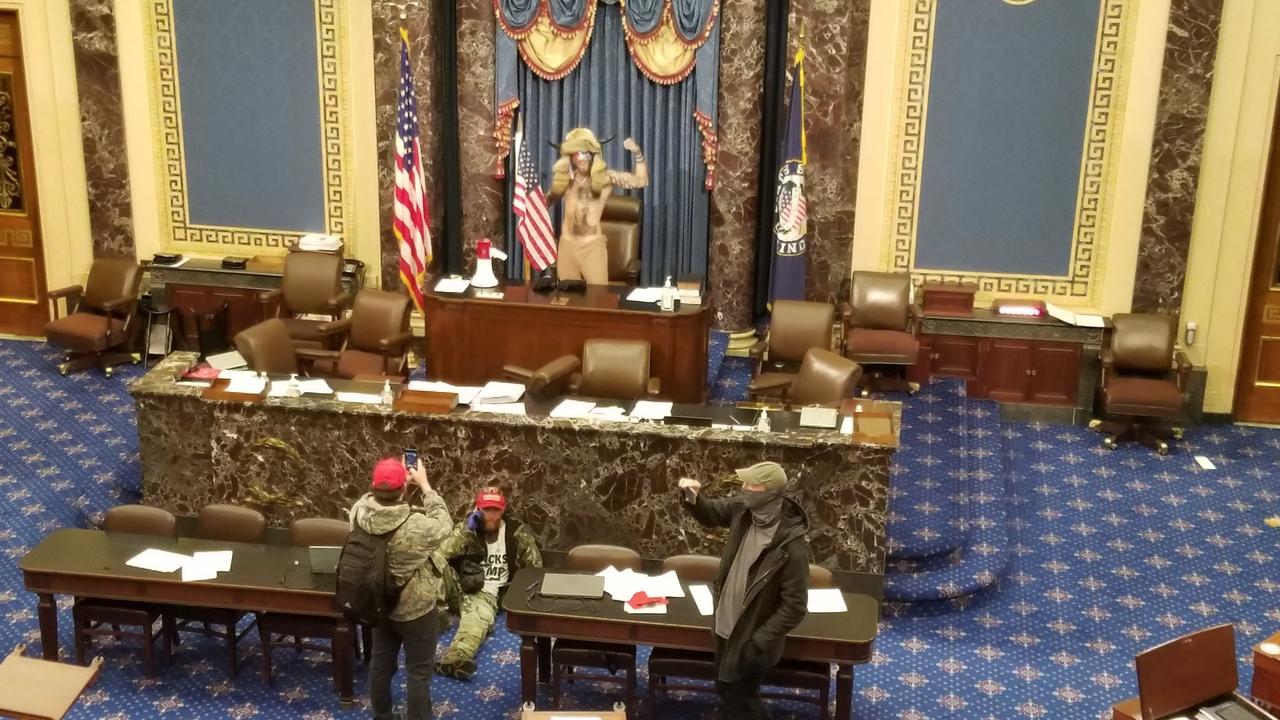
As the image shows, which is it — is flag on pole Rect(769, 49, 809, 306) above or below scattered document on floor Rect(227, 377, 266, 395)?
above

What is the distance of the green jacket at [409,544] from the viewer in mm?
6066

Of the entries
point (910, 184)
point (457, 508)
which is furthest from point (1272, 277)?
point (457, 508)

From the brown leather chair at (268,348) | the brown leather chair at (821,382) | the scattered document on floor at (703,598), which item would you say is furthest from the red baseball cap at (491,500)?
the brown leather chair at (821,382)

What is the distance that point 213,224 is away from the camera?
12.3m

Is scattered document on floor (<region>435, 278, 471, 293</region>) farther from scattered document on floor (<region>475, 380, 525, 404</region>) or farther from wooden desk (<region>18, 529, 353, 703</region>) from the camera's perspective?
wooden desk (<region>18, 529, 353, 703</region>)

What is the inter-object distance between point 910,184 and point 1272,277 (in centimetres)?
299

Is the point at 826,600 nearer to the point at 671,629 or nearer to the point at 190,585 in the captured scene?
the point at 671,629

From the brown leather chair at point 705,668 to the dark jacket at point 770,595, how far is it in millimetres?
373

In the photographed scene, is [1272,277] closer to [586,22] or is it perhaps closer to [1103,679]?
[1103,679]

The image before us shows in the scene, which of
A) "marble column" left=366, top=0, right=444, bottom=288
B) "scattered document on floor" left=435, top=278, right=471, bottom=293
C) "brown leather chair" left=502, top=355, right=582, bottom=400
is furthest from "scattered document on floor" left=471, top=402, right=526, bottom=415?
"marble column" left=366, top=0, right=444, bottom=288

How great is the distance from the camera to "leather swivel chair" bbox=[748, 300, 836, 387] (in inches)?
400

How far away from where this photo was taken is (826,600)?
21.8 feet

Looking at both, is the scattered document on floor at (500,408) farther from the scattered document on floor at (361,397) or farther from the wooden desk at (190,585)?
the wooden desk at (190,585)

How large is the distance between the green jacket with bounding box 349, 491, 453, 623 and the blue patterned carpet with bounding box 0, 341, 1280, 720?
3.15 feet
